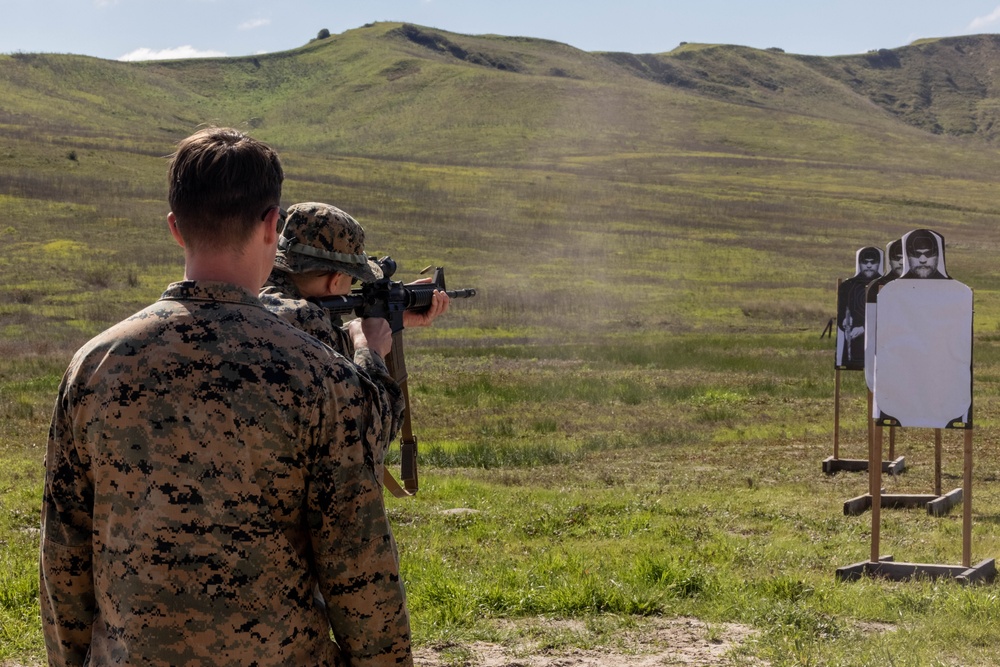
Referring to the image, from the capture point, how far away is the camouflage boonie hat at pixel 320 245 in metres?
4.04

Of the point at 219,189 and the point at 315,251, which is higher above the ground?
the point at 219,189

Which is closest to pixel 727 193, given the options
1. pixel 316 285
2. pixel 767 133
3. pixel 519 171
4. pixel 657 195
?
pixel 657 195

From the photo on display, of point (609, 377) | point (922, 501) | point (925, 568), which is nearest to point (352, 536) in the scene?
point (925, 568)

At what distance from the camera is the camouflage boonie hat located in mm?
4035

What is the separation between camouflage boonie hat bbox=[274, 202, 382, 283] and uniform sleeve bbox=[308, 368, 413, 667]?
156 centimetres

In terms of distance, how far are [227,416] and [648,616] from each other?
473 cm

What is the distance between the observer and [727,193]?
3573 inches

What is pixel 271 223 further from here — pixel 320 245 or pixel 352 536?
pixel 320 245

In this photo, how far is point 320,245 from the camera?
13.4 ft

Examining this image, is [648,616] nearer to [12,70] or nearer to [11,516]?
[11,516]

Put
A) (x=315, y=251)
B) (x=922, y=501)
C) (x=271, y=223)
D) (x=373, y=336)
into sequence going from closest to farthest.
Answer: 1. (x=271, y=223)
2. (x=373, y=336)
3. (x=315, y=251)
4. (x=922, y=501)

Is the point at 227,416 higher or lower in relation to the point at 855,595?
higher

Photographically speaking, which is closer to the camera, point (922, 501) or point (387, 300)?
point (387, 300)

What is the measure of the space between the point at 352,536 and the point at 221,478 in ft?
1.10
